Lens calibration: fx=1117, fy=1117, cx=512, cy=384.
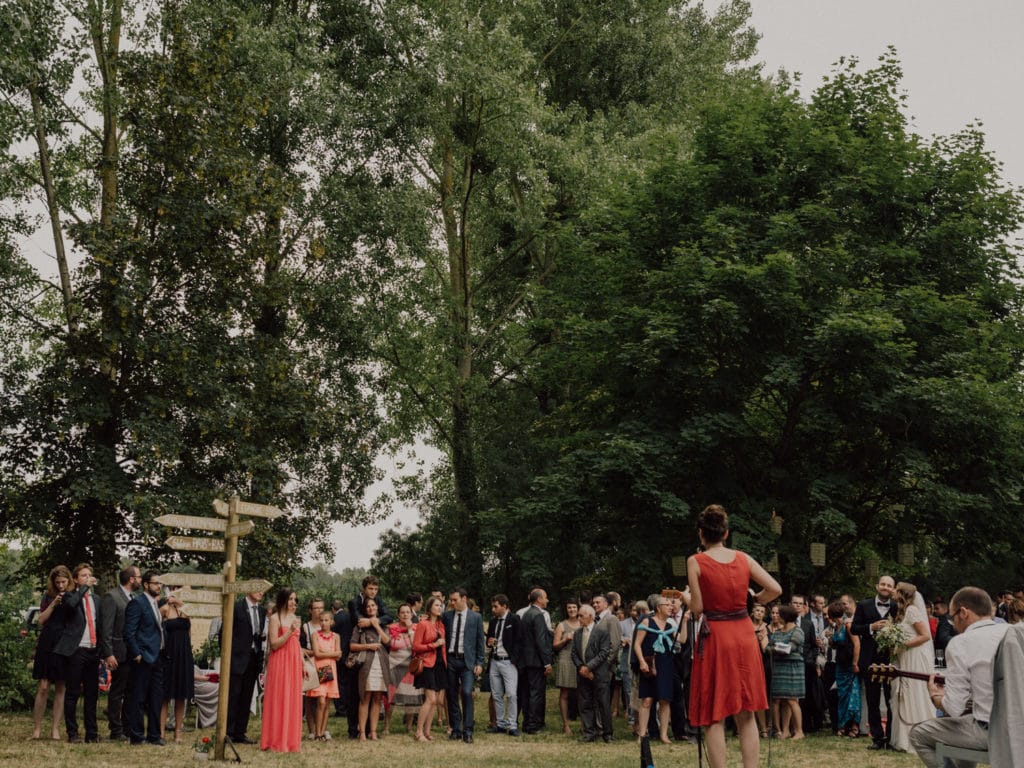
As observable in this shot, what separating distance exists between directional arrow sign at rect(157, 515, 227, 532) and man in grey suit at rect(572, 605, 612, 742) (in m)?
6.31

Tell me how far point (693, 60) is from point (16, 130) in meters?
21.6

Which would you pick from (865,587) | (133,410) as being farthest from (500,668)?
(865,587)

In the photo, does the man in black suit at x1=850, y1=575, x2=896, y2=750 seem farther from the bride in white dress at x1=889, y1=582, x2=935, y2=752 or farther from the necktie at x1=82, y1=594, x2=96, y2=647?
the necktie at x1=82, y1=594, x2=96, y2=647

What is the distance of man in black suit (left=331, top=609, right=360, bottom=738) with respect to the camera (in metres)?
16.0

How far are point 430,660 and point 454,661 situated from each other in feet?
1.55

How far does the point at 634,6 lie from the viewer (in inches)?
1350

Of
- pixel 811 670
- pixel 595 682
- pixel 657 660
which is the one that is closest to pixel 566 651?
pixel 595 682

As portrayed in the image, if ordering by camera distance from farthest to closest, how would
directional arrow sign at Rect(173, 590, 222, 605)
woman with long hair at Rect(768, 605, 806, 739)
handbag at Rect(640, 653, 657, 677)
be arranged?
woman with long hair at Rect(768, 605, 806, 739), handbag at Rect(640, 653, 657, 677), directional arrow sign at Rect(173, 590, 222, 605)

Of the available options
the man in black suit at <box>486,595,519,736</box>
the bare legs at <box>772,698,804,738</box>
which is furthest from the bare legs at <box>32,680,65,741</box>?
the bare legs at <box>772,698,804,738</box>

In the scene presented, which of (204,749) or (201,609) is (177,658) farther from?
(201,609)

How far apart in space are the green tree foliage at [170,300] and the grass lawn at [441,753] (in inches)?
220

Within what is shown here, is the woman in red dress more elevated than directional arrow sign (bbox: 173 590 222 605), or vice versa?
directional arrow sign (bbox: 173 590 222 605)

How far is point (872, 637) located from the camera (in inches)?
595

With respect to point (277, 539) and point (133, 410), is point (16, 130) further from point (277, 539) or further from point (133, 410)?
point (277, 539)
